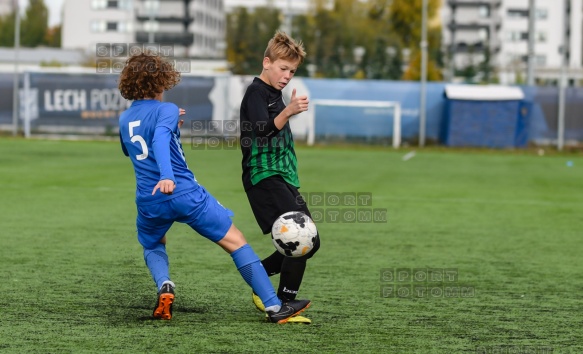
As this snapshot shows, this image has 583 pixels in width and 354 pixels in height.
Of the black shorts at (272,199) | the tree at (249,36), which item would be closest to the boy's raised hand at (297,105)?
the black shorts at (272,199)

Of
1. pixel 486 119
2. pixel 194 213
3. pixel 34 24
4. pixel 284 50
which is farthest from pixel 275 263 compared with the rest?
pixel 34 24

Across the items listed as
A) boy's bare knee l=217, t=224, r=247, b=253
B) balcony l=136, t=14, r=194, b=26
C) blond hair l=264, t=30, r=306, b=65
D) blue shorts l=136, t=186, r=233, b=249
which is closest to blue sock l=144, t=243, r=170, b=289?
blue shorts l=136, t=186, r=233, b=249

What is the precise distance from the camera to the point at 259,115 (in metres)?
5.82

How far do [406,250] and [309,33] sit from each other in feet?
287

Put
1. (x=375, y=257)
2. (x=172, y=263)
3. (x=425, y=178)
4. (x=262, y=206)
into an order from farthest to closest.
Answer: (x=425, y=178)
(x=375, y=257)
(x=172, y=263)
(x=262, y=206)

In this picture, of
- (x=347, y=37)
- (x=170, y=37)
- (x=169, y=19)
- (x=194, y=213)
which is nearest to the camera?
(x=194, y=213)

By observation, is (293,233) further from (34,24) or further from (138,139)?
(34,24)

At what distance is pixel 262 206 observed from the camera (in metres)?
5.96

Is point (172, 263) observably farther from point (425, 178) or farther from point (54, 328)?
point (425, 178)

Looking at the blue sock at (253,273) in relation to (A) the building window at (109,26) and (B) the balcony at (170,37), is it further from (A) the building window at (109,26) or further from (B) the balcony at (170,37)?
(A) the building window at (109,26)

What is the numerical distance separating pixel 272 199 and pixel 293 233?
0.27m

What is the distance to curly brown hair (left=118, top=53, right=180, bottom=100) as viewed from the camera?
573cm

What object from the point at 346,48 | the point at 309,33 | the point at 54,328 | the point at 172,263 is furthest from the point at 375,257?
the point at 309,33

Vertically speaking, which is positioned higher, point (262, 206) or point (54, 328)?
point (262, 206)
